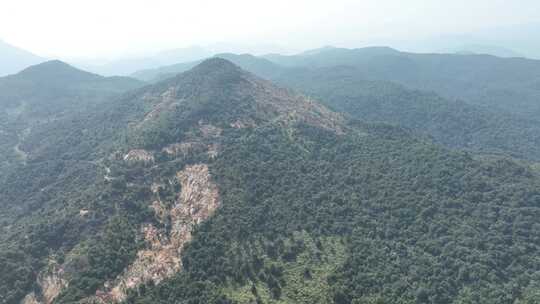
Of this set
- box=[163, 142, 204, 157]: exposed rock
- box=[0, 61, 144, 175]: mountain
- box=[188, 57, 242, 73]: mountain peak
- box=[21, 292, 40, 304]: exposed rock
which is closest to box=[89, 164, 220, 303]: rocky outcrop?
box=[163, 142, 204, 157]: exposed rock

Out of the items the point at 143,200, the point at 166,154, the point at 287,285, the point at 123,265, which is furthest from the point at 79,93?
the point at 287,285

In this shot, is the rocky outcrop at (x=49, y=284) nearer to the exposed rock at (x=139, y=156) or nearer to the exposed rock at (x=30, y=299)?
the exposed rock at (x=30, y=299)

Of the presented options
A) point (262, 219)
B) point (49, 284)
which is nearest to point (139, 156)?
point (49, 284)

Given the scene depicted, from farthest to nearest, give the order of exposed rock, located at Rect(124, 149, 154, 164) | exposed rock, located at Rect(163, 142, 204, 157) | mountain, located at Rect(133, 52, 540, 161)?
mountain, located at Rect(133, 52, 540, 161), exposed rock, located at Rect(163, 142, 204, 157), exposed rock, located at Rect(124, 149, 154, 164)

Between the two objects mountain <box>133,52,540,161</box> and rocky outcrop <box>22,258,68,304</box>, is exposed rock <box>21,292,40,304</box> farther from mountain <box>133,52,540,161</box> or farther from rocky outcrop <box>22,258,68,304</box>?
mountain <box>133,52,540,161</box>

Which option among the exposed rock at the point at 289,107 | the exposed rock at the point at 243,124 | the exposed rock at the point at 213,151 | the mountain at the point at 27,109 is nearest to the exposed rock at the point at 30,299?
the exposed rock at the point at 213,151
